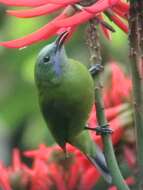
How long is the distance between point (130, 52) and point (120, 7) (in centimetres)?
12

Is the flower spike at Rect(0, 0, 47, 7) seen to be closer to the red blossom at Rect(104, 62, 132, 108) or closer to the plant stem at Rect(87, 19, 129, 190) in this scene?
the plant stem at Rect(87, 19, 129, 190)

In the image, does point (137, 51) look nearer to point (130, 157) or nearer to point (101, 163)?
point (101, 163)

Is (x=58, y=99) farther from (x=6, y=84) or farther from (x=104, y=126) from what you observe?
(x=6, y=84)

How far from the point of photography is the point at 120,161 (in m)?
1.91

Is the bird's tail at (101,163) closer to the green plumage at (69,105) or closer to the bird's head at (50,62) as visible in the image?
the green plumage at (69,105)

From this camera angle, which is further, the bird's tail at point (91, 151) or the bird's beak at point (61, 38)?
the bird's tail at point (91, 151)

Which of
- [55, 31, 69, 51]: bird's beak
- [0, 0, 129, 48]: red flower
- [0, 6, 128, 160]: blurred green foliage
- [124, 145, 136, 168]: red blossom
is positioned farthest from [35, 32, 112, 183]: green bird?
[0, 6, 128, 160]: blurred green foliage

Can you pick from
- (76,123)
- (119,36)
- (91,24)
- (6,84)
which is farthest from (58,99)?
(6,84)

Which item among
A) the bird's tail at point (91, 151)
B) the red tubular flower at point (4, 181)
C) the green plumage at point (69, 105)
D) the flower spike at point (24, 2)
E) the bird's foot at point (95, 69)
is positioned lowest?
the red tubular flower at point (4, 181)

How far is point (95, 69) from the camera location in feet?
4.67

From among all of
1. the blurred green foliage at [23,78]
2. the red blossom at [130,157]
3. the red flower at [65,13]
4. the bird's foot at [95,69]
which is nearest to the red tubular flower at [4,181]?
the red blossom at [130,157]

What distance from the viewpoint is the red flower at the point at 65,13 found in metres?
1.24

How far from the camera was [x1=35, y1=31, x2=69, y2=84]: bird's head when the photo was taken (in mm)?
1515

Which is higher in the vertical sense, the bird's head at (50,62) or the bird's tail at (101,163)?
the bird's head at (50,62)
